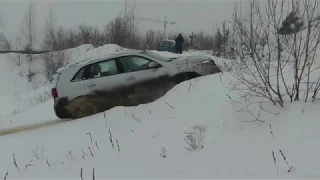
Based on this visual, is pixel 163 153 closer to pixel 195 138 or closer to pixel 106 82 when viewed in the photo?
pixel 195 138

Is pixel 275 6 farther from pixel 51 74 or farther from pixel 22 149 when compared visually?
pixel 51 74

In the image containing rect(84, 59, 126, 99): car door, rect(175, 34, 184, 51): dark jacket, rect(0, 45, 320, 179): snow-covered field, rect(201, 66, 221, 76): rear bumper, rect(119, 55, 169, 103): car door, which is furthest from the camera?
rect(175, 34, 184, 51): dark jacket

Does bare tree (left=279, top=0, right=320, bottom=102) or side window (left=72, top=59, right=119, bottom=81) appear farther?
side window (left=72, top=59, right=119, bottom=81)

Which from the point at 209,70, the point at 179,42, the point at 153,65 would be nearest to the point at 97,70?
the point at 153,65

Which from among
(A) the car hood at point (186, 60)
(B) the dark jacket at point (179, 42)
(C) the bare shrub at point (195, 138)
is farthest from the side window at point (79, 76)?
(B) the dark jacket at point (179, 42)

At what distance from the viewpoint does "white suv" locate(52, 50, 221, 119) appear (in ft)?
32.1

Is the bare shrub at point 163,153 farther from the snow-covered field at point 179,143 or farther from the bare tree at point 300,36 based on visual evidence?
the bare tree at point 300,36

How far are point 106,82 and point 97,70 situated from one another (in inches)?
17.0

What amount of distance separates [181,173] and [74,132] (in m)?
3.94

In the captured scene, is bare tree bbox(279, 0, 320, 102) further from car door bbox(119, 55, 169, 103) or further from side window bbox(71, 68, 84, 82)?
side window bbox(71, 68, 84, 82)

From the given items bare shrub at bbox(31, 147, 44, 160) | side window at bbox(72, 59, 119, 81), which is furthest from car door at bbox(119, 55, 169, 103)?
bare shrub at bbox(31, 147, 44, 160)

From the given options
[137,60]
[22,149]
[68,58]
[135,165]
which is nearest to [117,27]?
[68,58]

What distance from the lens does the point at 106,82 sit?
32.4 feet

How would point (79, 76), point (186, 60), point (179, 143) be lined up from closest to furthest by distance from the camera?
point (179, 143), point (79, 76), point (186, 60)
